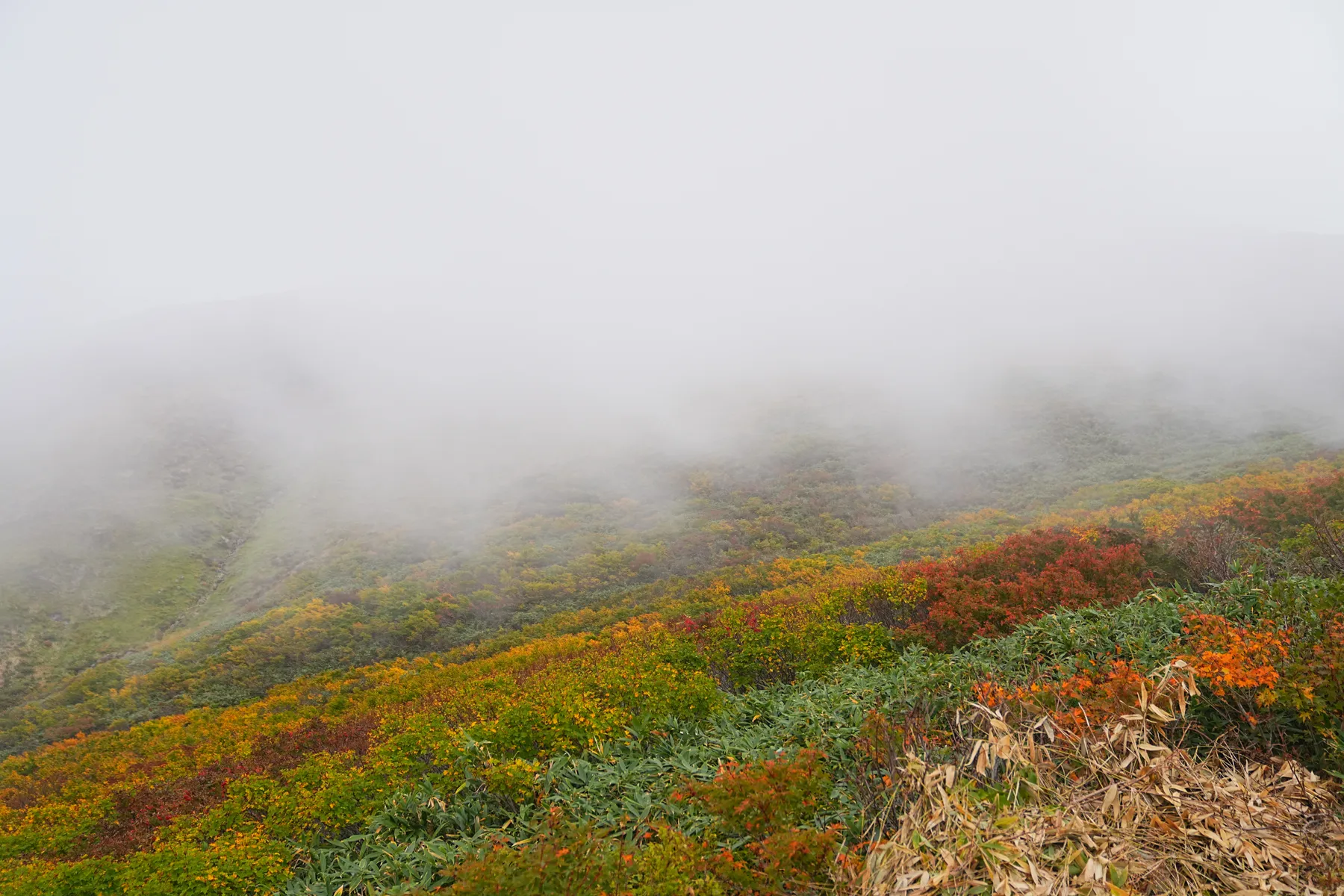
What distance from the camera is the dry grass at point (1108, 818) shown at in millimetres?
3686

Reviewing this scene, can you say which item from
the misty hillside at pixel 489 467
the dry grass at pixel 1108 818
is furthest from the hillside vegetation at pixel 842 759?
the misty hillside at pixel 489 467

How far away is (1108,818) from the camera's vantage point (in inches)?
163

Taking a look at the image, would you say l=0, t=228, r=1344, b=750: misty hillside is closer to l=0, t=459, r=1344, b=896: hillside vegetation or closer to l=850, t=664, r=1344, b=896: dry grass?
l=0, t=459, r=1344, b=896: hillside vegetation

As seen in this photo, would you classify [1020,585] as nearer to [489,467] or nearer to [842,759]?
[842,759]

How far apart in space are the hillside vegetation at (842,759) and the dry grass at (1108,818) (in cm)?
2

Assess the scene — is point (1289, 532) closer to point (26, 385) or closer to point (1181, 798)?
point (1181, 798)

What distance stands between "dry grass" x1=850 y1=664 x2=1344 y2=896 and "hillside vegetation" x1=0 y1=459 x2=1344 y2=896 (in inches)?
0.8

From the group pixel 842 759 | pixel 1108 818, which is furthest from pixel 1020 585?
pixel 1108 818

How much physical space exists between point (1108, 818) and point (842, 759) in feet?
6.38

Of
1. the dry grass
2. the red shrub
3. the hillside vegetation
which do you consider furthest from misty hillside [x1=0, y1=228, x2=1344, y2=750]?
the dry grass

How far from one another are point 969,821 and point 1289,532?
1181cm

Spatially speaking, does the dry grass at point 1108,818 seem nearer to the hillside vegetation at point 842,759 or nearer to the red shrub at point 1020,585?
the hillside vegetation at point 842,759

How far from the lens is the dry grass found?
145 inches

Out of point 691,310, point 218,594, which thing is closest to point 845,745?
point 218,594
